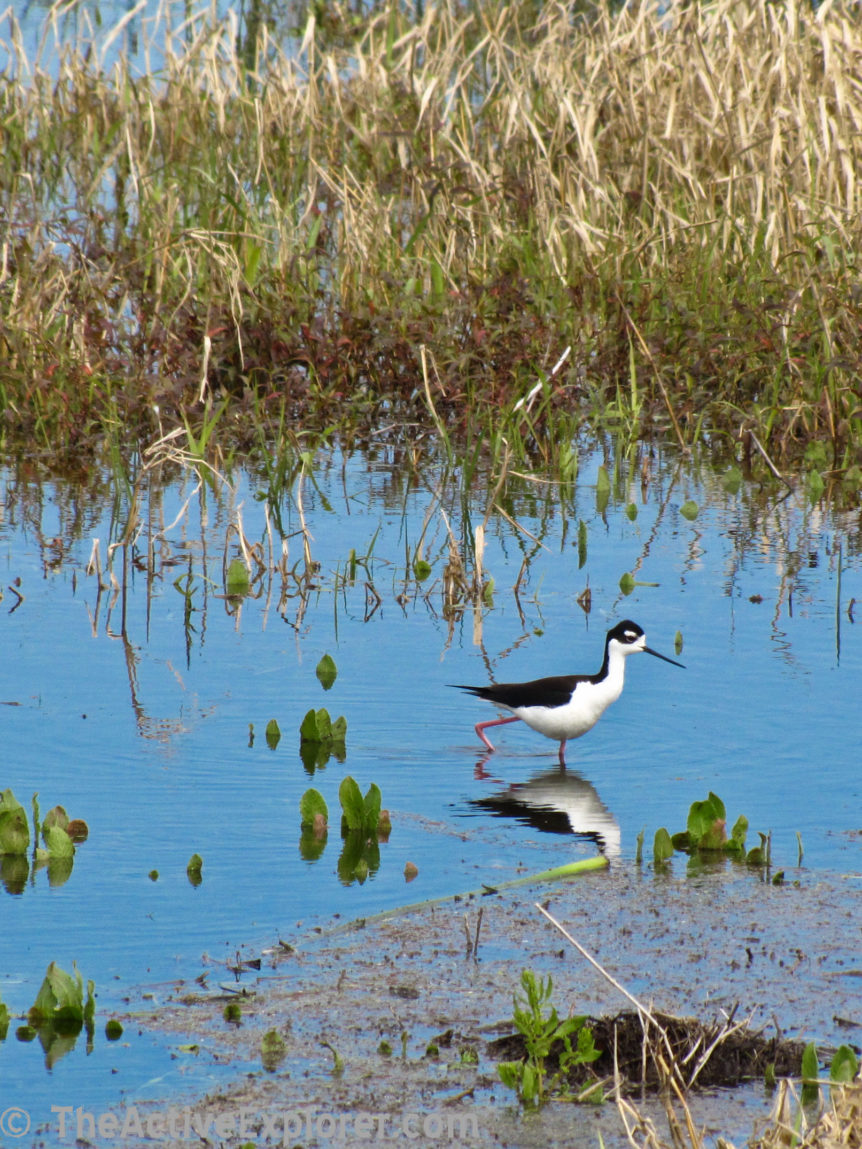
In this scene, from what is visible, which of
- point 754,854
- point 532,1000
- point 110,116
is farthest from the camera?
point 110,116

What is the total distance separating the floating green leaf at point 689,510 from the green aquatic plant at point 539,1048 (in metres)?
5.86

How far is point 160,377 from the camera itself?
32.2 feet

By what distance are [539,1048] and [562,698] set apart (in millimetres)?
2715

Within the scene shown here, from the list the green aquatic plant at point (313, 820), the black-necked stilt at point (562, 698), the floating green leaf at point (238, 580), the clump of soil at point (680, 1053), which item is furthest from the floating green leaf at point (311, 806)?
the floating green leaf at point (238, 580)

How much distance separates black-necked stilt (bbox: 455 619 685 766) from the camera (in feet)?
20.5

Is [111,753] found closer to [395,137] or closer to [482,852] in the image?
[482,852]

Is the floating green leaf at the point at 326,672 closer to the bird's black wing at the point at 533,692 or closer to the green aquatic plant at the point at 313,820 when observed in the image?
the bird's black wing at the point at 533,692

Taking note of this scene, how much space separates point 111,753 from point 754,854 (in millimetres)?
2503

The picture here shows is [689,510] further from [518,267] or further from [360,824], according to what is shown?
[360,824]

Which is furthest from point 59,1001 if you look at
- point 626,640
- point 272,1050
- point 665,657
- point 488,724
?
point 665,657

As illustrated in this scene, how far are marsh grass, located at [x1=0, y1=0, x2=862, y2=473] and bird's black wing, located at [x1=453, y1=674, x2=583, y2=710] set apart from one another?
10.0 feet

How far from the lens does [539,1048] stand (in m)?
3.61

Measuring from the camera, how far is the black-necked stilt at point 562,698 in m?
6.25

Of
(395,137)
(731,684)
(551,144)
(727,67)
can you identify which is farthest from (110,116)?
(731,684)
